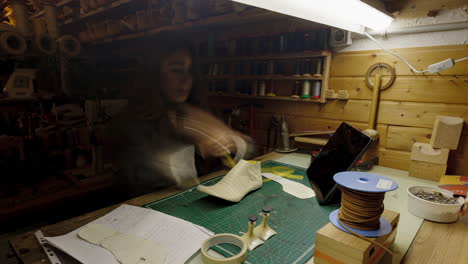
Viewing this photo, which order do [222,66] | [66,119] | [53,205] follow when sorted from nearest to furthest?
[53,205] → [66,119] → [222,66]

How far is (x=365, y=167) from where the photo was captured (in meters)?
1.85

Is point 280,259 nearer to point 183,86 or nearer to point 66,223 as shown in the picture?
point 66,223

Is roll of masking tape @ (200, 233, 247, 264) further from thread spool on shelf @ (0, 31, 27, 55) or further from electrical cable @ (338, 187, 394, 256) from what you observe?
thread spool on shelf @ (0, 31, 27, 55)

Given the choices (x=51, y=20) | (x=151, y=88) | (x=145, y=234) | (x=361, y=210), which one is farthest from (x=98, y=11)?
(x=361, y=210)

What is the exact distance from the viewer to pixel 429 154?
164 cm

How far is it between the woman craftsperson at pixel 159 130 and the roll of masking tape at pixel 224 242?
2.66ft

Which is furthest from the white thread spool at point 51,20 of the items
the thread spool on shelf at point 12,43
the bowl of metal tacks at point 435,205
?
the bowl of metal tacks at point 435,205

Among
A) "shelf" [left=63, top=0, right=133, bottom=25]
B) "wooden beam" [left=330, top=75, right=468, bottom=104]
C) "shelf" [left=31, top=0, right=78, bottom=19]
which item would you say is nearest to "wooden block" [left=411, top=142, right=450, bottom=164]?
"wooden beam" [left=330, top=75, right=468, bottom=104]

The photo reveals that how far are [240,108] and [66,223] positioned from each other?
2.06m

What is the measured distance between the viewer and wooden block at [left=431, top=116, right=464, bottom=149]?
1574mm

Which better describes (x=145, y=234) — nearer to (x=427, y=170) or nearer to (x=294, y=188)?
(x=294, y=188)

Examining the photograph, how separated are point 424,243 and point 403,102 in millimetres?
1220

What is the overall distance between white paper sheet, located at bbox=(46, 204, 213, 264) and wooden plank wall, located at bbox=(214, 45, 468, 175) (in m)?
1.70

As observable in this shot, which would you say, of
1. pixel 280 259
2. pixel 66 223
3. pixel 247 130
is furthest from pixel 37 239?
pixel 247 130
